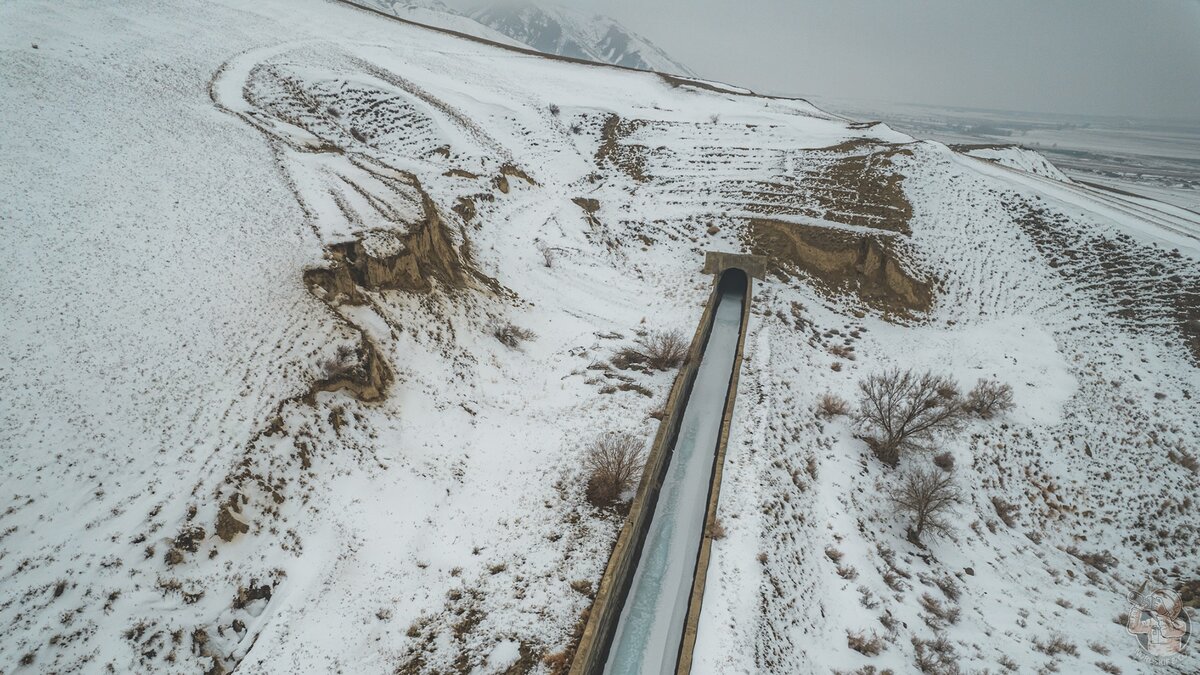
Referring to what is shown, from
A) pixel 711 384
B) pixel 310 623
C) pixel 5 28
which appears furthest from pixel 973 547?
pixel 5 28

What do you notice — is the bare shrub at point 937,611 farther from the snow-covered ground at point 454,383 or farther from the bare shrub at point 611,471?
the bare shrub at point 611,471

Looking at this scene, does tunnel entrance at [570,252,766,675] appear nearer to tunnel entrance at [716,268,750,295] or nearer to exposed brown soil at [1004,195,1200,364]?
tunnel entrance at [716,268,750,295]

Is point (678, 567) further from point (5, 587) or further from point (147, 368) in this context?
point (147, 368)

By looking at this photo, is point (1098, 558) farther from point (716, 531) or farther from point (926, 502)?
point (716, 531)

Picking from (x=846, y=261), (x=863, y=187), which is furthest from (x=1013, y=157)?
(x=846, y=261)

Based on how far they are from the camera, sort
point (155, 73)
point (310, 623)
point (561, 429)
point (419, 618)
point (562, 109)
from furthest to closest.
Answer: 1. point (562, 109)
2. point (155, 73)
3. point (561, 429)
4. point (419, 618)
5. point (310, 623)
